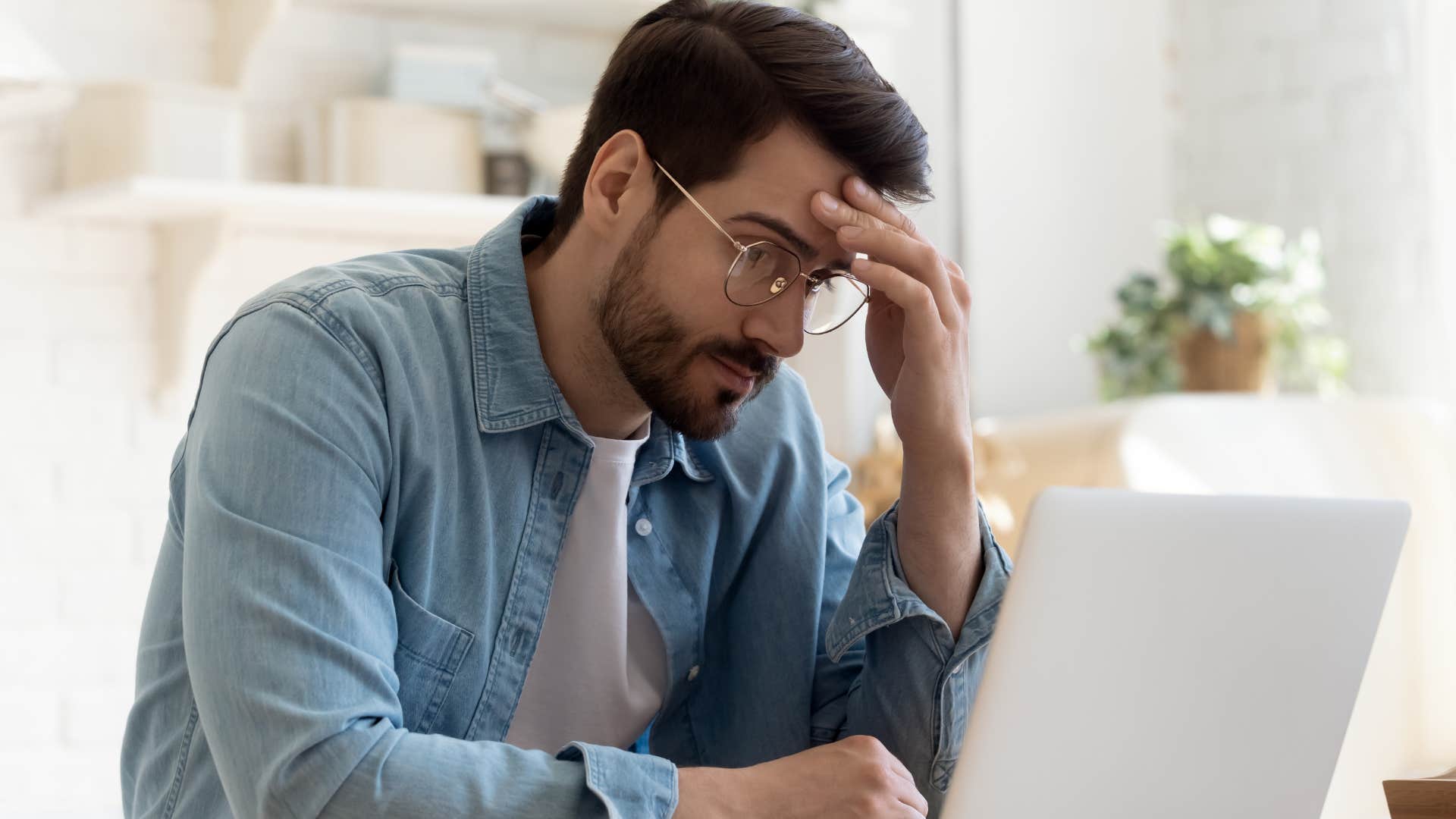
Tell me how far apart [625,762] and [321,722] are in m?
0.19

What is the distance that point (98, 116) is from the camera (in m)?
1.86

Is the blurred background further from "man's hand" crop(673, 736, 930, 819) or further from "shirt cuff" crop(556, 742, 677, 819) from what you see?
"shirt cuff" crop(556, 742, 677, 819)

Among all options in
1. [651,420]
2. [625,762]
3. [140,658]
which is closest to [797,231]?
[651,420]

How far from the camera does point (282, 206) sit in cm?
187

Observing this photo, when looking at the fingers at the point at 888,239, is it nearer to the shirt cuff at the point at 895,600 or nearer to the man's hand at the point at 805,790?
the shirt cuff at the point at 895,600

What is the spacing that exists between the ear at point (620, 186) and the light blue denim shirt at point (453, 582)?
0.09 metres

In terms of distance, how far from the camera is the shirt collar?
3.81 feet

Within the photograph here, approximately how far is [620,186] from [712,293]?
129 mm

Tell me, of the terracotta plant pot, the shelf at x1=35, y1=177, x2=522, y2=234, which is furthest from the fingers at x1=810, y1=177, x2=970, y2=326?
the terracotta plant pot

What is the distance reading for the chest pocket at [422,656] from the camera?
1.09m

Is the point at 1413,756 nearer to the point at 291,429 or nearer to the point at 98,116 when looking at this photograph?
the point at 291,429

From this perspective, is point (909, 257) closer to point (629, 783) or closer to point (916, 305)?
point (916, 305)

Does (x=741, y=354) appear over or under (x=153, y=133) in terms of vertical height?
under

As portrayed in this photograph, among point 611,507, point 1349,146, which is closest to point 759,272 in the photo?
point 611,507
